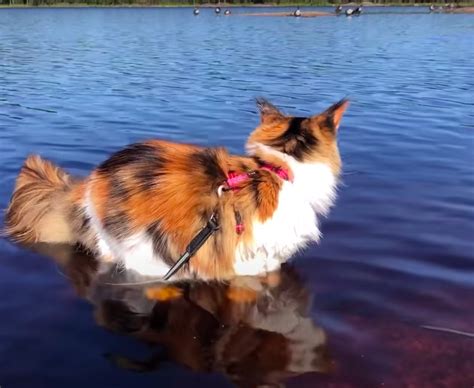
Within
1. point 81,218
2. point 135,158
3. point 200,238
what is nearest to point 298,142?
point 200,238

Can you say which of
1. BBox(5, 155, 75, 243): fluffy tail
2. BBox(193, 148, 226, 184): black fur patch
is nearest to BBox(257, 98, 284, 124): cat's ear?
BBox(193, 148, 226, 184): black fur patch

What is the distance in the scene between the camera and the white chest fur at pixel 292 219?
157 inches

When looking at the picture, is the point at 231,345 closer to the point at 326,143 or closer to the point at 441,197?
the point at 326,143

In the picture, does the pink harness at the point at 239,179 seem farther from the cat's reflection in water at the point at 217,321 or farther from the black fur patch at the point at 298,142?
the cat's reflection in water at the point at 217,321

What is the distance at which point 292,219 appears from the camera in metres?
4.02

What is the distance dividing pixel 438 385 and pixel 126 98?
11.8 metres

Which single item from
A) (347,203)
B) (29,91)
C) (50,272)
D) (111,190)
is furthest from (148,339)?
(29,91)

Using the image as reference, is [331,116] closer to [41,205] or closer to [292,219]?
[292,219]

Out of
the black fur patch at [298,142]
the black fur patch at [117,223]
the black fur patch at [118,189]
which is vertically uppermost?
the black fur patch at [298,142]

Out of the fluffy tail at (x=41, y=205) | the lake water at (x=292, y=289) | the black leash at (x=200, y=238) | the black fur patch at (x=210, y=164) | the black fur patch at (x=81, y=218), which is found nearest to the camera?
the lake water at (x=292, y=289)

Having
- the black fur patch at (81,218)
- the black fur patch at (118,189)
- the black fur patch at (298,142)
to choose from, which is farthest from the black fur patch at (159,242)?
the black fur patch at (298,142)

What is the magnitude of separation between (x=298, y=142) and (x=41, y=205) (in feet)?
7.66

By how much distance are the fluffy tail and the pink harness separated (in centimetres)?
156

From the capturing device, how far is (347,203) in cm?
650
